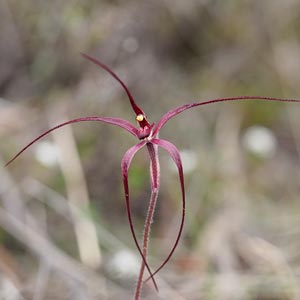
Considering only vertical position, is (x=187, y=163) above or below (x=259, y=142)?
below

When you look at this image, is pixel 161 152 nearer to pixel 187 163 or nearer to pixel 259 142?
pixel 187 163

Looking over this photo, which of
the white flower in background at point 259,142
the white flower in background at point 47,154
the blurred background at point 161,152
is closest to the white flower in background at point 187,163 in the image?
the blurred background at point 161,152

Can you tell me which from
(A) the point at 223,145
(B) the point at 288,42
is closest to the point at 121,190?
(A) the point at 223,145

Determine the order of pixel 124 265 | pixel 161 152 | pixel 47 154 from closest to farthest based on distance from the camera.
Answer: pixel 124 265 < pixel 47 154 < pixel 161 152

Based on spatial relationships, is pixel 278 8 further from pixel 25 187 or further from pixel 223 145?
pixel 25 187

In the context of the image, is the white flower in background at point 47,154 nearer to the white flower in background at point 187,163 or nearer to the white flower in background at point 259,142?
the white flower in background at point 187,163

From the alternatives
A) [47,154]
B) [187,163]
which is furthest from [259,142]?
[47,154]

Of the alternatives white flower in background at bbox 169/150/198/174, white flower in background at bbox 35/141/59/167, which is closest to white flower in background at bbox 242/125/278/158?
white flower in background at bbox 169/150/198/174
